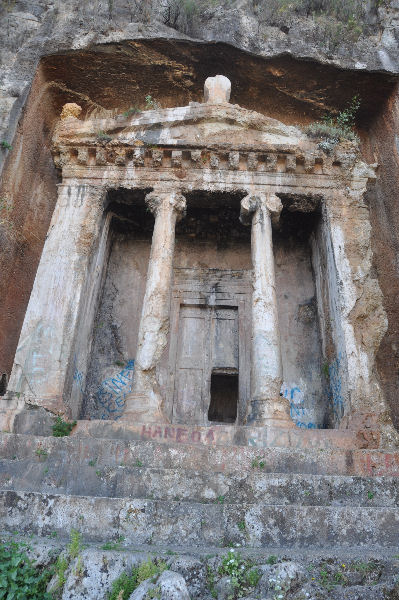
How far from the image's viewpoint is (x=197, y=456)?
5980 millimetres

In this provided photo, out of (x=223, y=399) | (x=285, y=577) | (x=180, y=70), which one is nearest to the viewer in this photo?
(x=285, y=577)

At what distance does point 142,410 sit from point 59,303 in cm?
238

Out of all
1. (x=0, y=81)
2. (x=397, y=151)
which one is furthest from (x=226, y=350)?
(x=0, y=81)

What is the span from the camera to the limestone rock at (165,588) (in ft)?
10.7

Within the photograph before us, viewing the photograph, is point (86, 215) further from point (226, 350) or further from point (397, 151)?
point (397, 151)

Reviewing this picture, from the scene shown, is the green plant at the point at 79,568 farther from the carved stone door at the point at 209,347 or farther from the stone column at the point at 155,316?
the carved stone door at the point at 209,347

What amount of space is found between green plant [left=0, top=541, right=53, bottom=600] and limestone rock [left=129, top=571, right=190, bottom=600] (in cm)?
76

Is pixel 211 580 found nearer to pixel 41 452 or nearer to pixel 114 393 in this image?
pixel 41 452

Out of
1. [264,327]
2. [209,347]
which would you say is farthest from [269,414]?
[209,347]

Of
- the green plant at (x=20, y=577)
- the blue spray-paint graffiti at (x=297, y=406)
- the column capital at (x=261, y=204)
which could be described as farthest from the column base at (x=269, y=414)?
the green plant at (x=20, y=577)

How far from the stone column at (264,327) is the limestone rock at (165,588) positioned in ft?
12.9

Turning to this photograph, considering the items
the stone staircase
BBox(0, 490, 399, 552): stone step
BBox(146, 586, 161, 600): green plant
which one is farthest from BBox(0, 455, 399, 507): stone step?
BBox(146, 586, 161, 600): green plant

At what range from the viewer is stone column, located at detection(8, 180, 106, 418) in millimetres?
7453

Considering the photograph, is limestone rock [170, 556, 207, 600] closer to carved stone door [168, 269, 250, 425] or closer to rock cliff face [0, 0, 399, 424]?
carved stone door [168, 269, 250, 425]
